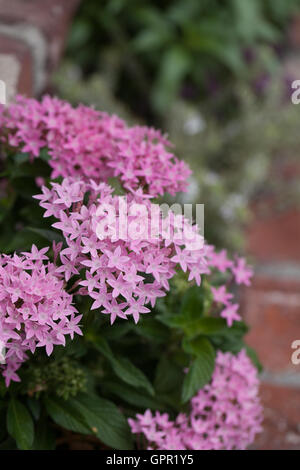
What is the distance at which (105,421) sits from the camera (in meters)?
1.03

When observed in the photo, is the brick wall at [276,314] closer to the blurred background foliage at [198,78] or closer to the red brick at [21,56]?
the blurred background foliage at [198,78]

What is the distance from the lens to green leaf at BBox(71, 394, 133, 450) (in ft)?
3.32

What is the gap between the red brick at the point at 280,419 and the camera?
139cm

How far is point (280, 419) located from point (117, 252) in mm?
879

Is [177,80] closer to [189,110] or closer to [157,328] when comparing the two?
[189,110]

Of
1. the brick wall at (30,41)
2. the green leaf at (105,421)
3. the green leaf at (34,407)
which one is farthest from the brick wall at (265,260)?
the green leaf at (34,407)

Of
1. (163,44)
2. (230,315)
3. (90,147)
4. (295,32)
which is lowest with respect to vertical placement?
(230,315)

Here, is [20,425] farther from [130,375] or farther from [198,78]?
[198,78]

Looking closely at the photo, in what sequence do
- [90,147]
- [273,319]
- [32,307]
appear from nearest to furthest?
[32,307] → [90,147] → [273,319]

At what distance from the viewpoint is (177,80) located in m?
2.91

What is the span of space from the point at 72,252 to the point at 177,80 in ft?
7.29

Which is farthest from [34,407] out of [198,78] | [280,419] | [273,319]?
[198,78]

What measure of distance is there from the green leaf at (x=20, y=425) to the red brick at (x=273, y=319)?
0.90 m

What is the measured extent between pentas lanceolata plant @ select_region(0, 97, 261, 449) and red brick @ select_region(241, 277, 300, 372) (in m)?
0.54
